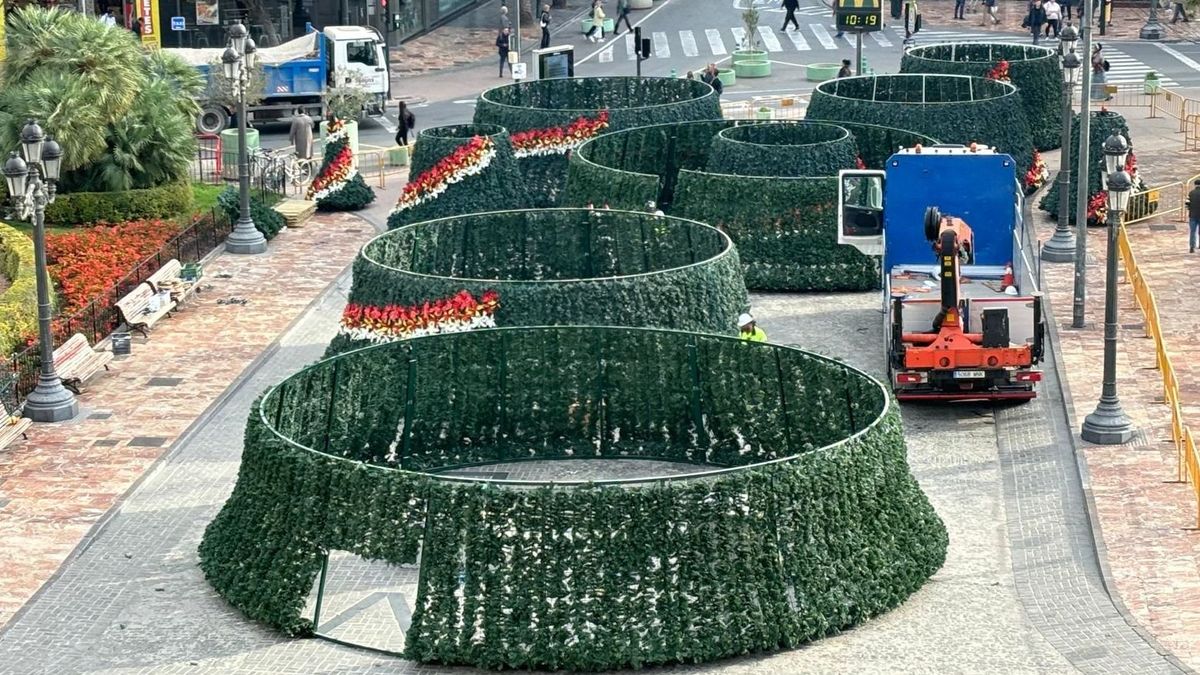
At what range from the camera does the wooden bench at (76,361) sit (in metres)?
29.4

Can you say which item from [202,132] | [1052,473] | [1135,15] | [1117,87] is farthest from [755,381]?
[1135,15]

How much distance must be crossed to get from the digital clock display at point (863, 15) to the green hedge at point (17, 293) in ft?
73.8

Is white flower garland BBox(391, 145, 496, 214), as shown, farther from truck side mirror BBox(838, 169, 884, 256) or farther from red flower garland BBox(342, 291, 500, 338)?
red flower garland BBox(342, 291, 500, 338)

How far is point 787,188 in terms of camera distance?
35.4m

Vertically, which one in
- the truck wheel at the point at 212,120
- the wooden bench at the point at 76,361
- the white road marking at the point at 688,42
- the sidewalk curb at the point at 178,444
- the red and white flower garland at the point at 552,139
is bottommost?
the sidewalk curb at the point at 178,444

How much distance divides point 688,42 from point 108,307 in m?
37.9

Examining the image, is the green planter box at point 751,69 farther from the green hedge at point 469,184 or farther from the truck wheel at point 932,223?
the truck wheel at point 932,223

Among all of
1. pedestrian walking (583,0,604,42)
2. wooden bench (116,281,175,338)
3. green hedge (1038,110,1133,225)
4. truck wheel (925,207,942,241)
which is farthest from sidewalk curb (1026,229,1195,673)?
pedestrian walking (583,0,604,42)

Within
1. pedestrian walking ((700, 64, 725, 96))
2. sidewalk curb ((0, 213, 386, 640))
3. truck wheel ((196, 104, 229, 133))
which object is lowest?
sidewalk curb ((0, 213, 386, 640))

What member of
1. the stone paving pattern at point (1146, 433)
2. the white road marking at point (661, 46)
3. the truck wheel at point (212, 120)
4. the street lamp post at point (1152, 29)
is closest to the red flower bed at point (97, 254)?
the truck wheel at point (212, 120)

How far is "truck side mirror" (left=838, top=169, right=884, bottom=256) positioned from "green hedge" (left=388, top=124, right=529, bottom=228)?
8.23 metres

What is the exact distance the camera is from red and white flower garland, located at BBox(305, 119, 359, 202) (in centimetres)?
4269

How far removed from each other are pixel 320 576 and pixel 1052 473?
31.6 ft

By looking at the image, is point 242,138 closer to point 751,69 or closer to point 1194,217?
point 1194,217
